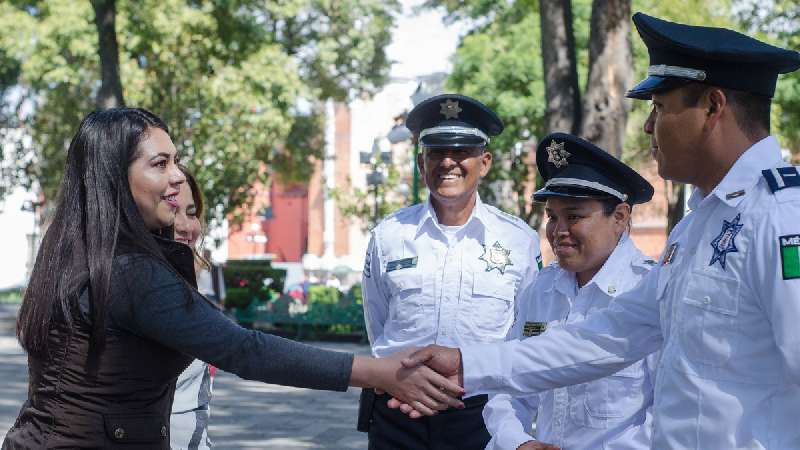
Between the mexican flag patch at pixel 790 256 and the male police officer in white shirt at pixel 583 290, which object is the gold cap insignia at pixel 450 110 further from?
the mexican flag patch at pixel 790 256

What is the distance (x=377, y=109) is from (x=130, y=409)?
55.0m

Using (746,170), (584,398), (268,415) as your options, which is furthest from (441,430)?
(268,415)

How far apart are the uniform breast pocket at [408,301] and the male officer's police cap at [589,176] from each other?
1.10m

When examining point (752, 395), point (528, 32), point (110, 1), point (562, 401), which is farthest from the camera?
point (528, 32)

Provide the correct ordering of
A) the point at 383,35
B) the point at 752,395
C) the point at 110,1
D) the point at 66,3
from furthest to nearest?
the point at 383,35 < the point at 66,3 < the point at 110,1 < the point at 752,395

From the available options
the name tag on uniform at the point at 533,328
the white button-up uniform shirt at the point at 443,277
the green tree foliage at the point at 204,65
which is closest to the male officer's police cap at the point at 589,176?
the name tag on uniform at the point at 533,328

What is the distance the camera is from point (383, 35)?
34219 millimetres

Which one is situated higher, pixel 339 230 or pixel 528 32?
pixel 528 32

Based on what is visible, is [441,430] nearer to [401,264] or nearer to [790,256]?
[401,264]

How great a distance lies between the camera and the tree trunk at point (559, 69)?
1137 cm

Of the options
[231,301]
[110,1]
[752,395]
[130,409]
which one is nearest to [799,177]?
[752,395]

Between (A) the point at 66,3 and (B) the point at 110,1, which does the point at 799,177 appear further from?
(A) the point at 66,3

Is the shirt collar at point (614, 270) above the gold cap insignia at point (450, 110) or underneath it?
underneath

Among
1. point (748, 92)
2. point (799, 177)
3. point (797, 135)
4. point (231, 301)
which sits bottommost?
point (231, 301)
